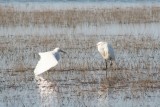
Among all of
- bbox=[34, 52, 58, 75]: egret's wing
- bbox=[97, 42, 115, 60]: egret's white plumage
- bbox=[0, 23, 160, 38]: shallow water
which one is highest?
bbox=[0, 23, 160, 38]: shallow water

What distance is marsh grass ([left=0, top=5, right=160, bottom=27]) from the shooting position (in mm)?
21720

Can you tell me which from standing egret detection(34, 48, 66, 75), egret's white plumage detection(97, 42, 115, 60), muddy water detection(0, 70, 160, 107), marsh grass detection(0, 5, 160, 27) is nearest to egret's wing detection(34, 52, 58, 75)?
standing egret detection(34, 48, 66, 75)

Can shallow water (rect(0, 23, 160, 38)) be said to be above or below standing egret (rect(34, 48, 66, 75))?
above

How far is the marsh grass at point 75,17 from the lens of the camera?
71.3 ft

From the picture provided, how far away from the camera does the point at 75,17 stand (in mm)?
22625

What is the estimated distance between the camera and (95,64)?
13.5 m

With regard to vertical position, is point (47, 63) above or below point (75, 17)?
below

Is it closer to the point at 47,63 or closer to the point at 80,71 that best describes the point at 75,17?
the point at 80,71

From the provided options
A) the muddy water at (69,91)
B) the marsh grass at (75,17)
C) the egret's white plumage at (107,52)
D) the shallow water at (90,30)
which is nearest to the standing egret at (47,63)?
the muddy water at (69,91)

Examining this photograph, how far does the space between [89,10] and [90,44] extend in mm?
8654

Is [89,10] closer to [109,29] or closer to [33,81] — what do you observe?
[109,29]

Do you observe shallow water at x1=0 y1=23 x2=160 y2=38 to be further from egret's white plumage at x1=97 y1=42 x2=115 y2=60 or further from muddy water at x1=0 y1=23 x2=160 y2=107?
egret's white plumage at x1=97 y1=42 x2=115 y2=60

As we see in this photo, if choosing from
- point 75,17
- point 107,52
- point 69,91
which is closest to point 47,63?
point 107,52

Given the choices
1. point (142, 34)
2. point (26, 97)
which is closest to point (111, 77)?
point (26, 97)
